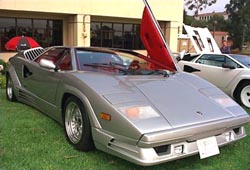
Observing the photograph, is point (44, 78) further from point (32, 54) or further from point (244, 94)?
point (244, 94)

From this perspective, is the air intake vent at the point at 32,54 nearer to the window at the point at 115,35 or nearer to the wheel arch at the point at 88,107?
the wheel arch at the point at 88,107

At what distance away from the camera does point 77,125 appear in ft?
12.2

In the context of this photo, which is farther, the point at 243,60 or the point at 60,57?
the point at 243,60

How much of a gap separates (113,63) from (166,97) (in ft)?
4.02

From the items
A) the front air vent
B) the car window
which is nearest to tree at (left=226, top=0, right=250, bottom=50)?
the car window

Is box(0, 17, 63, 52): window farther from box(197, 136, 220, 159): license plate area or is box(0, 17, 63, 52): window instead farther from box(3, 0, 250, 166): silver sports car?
box(197, 136, 220, 159): license plate area

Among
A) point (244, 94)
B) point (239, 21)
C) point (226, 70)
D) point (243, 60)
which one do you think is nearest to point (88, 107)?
point (244, 94)

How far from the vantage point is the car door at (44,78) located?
4.27 m

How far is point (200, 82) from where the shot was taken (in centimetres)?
412

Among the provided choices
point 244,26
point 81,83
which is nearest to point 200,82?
point 81,83

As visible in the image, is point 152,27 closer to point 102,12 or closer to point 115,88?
point 115,88

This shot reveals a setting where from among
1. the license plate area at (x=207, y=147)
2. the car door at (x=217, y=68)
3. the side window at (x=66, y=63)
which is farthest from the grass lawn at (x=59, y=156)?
the car door at (x=217, y=68)

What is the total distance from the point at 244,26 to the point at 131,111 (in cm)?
5141

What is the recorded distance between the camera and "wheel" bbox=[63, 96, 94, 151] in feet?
11.2
